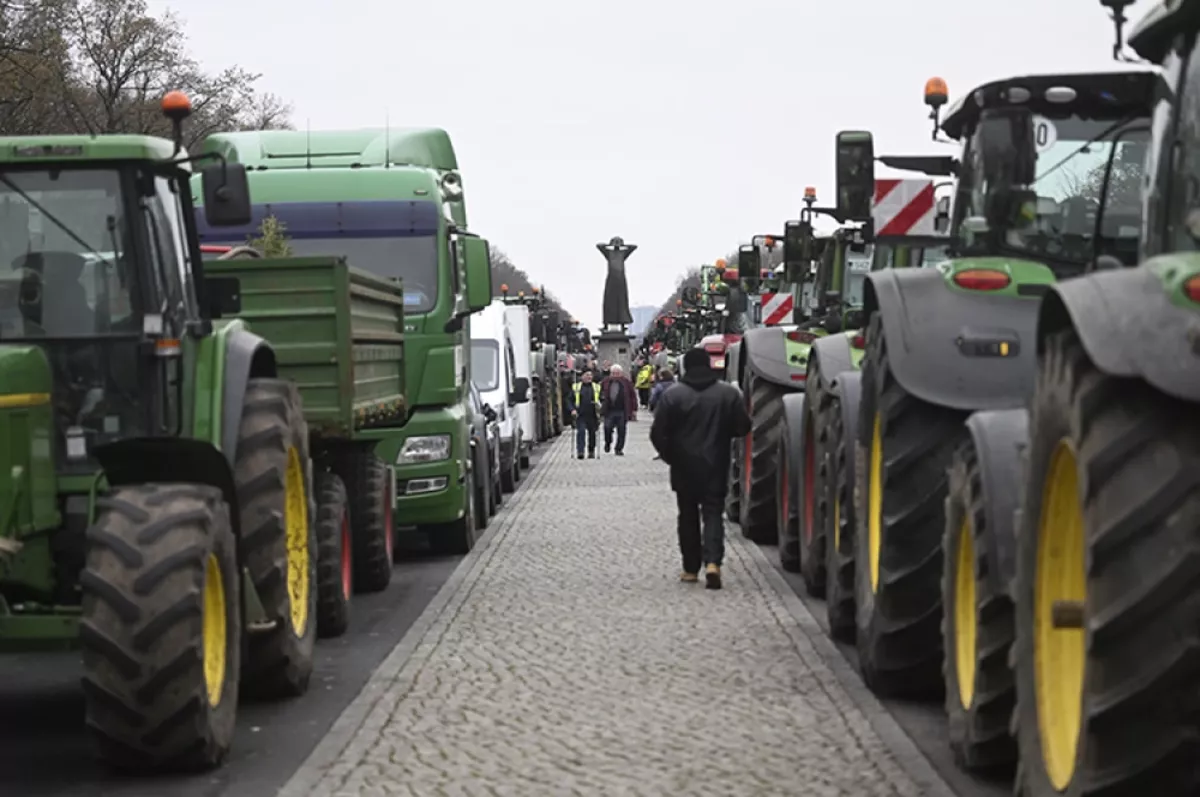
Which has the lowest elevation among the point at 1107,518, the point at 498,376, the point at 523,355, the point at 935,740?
the point at 523,355

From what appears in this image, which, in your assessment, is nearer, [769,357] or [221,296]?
[221,296]

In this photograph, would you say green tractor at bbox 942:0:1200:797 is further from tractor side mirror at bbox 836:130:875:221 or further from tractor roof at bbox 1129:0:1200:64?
tractor side mirror at bbox 836:130:875:221

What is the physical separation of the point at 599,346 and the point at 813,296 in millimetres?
Result: 58027

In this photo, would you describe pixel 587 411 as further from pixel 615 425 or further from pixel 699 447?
pixel 699 447

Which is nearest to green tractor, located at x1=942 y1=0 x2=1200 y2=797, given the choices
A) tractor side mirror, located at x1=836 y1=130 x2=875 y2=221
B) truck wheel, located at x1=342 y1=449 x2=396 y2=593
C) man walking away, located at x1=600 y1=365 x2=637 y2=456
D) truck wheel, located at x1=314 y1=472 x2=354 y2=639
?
tractor side mirror, located at x1=836 y1=130 x2=875 y2=221

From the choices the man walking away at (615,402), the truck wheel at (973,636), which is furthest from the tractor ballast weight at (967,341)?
the man walking away at (615,402)

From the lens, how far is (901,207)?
1434 cm

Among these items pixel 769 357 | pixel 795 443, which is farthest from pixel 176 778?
pixel 769 357

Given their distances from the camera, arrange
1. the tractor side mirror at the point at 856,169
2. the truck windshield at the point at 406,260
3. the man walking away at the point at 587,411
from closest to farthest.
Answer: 1. the tractor side mirror at the point at 856,169
2. the truck windshield at the point at 406,260
3. the man walking away at the point at 587,411

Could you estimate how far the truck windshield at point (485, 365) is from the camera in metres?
28.4

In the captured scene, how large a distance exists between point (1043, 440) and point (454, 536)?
13.4 metres

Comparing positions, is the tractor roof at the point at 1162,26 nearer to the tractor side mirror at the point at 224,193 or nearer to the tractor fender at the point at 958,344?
the tractor fender at the point at 958,344

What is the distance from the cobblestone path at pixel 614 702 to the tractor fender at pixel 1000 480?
0.94 m

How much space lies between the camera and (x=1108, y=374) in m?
6.02
